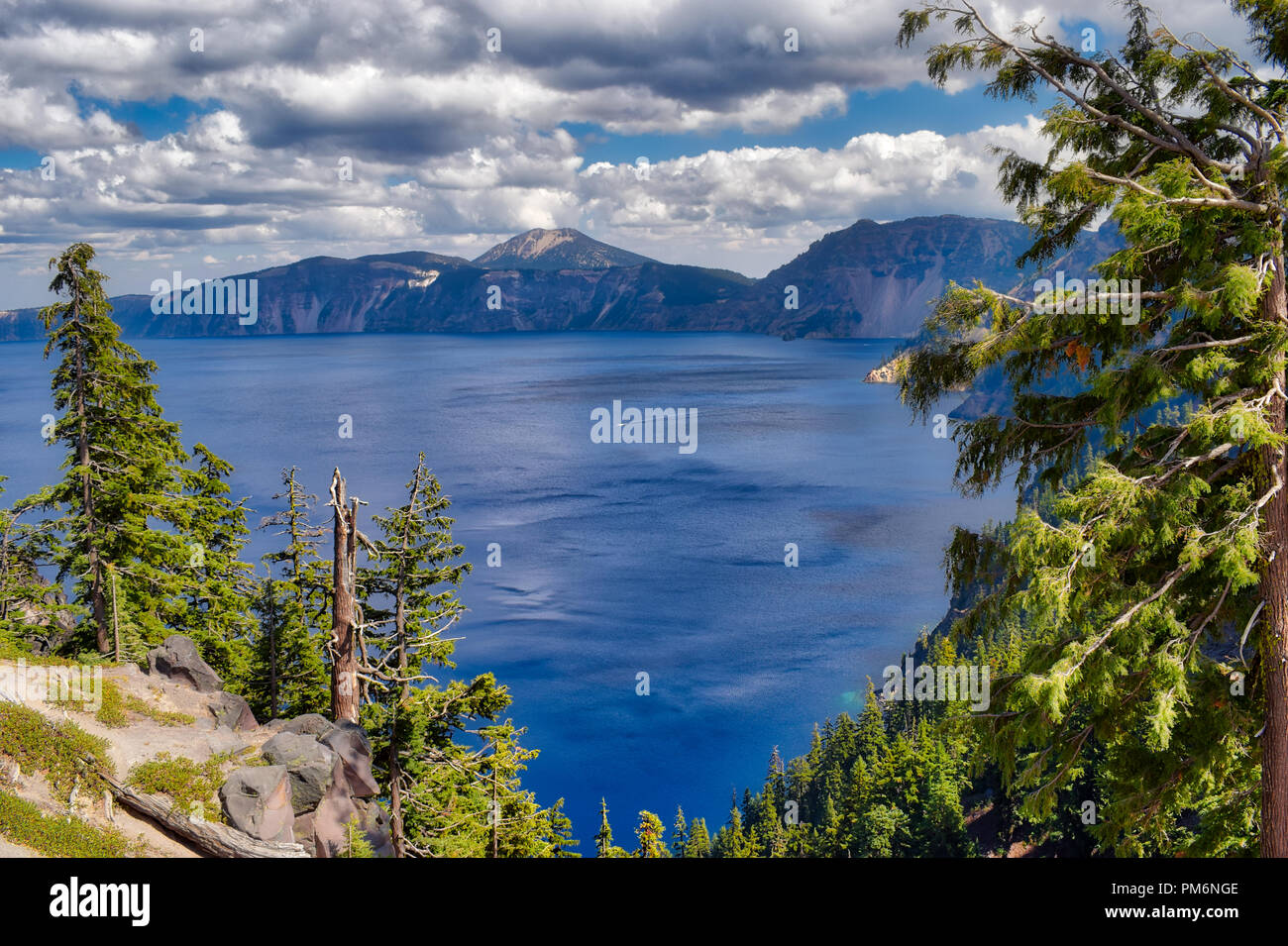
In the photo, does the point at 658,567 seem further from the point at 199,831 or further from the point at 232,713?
the point at 199,831

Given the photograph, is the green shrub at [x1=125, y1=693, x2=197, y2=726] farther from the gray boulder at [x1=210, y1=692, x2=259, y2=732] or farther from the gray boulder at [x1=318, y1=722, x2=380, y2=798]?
the gray boulder at [x1=318, y1=722, x2=380, y2=798]

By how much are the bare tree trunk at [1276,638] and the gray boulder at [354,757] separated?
46.0 ft

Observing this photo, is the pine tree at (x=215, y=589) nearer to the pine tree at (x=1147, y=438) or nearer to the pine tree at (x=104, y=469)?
the pine tree at (x=104, y=469)

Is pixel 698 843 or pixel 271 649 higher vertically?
pixel 271 649

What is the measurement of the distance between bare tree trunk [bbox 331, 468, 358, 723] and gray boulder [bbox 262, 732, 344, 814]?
4.16 metres

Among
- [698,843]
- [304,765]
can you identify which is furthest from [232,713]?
[698,843]

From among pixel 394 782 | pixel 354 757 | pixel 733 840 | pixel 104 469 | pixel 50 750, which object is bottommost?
pixel 733 840

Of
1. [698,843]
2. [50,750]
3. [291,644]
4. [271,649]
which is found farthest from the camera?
[698,843]

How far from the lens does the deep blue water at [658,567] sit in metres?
65.6

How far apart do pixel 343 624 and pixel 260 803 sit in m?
6.66

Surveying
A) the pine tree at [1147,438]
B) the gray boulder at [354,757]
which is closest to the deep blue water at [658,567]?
the gray boulder at [354,757]

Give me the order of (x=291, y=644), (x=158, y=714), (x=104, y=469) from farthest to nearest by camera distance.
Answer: (x=291, y=644), (x=104, y=469), (x=158, y=714)

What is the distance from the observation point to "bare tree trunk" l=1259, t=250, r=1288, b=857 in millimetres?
9445

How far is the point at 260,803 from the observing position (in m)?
14.0
